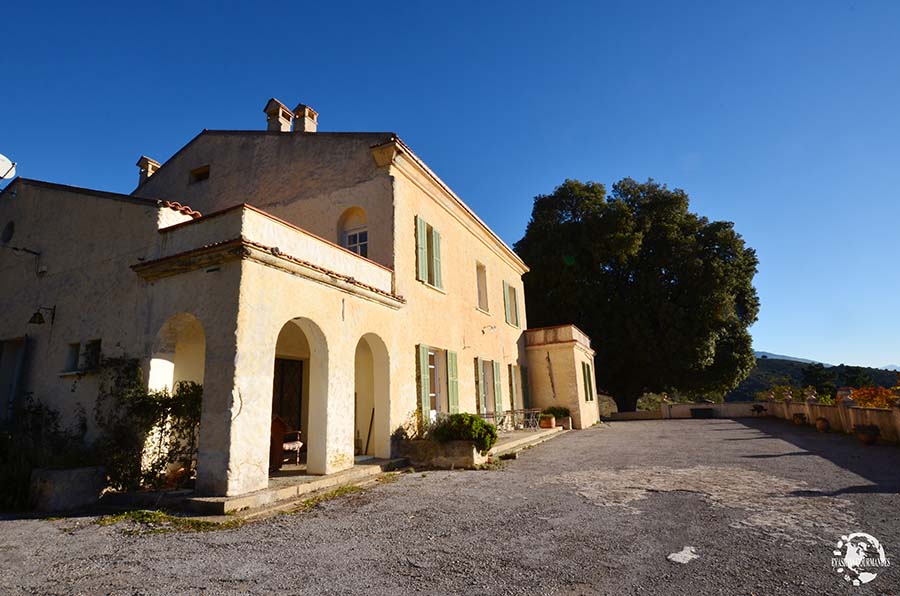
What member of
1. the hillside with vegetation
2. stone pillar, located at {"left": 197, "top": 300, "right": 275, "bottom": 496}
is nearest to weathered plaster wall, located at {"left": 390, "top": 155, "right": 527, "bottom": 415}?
stone pillar, located at {"left": 197, "top": 300, "right": 275, "bottom": 496}

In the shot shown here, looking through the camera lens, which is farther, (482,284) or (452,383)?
(482,284)

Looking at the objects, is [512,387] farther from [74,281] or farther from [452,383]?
[74,281]

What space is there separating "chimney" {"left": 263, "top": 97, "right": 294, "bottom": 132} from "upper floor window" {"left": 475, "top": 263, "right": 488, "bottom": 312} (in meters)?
6.97

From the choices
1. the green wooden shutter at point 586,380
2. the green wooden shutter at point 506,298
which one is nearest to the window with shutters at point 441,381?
the green wooden shutter at point 506,298

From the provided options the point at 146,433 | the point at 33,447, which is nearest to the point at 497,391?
the point at 146,433

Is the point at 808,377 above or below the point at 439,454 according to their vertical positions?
above

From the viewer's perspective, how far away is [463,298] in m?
13.2

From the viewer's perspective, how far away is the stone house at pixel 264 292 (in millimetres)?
6348

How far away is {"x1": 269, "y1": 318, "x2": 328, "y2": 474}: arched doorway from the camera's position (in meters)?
7.41

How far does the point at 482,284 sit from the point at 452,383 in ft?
16.1

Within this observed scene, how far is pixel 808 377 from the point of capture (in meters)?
53.4

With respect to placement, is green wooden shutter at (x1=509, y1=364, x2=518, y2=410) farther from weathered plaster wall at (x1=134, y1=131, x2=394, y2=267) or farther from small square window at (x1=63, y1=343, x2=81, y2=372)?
small square window at (x1=63, y1=343, x2=81, y2=372)

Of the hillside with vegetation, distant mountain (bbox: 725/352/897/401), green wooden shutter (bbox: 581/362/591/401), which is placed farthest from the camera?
distant mountain (bbox: 725/352/897/401)

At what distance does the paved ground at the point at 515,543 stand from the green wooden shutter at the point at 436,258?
5.59 meters
